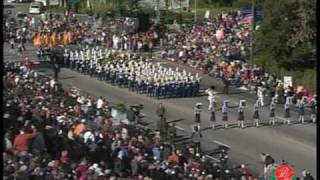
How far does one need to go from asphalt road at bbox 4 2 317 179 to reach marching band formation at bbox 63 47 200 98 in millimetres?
304

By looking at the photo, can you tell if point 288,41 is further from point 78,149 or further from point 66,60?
point 78,149

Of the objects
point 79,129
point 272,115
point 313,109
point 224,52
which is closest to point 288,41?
point 224,52

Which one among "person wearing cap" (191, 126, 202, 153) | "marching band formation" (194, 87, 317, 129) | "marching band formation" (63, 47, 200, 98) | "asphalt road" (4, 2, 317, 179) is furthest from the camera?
"marching band formation" (63, 47, 200, 98)

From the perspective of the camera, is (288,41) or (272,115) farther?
(288,41)

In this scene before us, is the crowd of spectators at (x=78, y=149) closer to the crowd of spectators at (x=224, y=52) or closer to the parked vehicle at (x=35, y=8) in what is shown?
the crowd of spectators at (x=224, y=52)

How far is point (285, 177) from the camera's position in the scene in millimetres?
16047

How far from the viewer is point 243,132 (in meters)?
23.0

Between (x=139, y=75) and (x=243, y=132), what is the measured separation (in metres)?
6.11

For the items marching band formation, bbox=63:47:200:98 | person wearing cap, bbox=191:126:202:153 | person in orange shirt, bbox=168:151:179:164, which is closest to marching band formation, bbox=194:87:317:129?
marching band formation, bbox=63:47:200:98

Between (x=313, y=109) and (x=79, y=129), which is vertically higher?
(x=79, y=129)

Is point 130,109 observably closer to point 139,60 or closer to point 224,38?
point 139,60

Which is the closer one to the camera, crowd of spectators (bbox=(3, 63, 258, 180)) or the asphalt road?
crowd of spectators (bbox=(3, 63, 258, 180))

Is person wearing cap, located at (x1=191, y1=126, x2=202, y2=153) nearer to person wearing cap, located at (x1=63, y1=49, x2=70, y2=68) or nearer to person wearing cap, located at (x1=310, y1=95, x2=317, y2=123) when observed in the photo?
person wearing cap, located at (x1=310, y1=95, x2=317, y2=123)

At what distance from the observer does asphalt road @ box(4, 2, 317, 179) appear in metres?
20.2
